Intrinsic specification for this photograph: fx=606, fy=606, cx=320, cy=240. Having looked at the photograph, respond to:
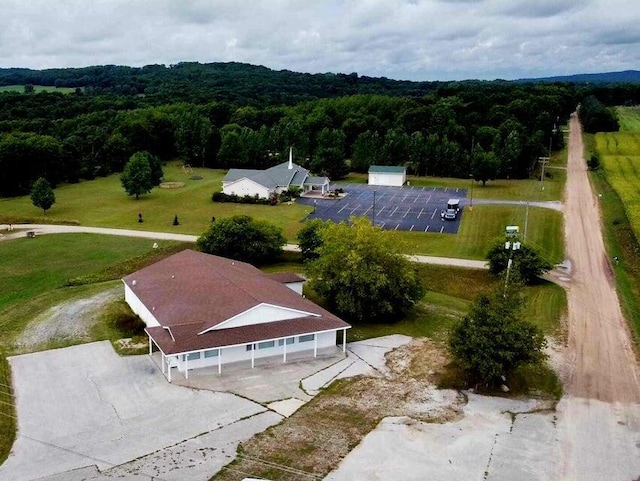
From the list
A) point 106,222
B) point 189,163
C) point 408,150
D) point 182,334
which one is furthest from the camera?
point 189,163

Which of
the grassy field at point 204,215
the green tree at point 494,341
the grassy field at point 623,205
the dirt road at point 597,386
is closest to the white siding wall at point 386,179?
the grassy field at point 204,215

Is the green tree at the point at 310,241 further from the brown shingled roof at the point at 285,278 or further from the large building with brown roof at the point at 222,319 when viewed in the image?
the large building with brown roof at the point at 222,319

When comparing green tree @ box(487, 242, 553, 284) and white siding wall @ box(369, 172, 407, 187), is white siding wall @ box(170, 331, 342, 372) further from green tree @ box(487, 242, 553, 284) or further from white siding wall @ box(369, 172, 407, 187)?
white siding wall @ box(369, 172, 407, 187)

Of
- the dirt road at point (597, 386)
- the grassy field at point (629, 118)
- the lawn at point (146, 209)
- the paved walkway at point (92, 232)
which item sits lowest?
the dirt road at point (597, 386)

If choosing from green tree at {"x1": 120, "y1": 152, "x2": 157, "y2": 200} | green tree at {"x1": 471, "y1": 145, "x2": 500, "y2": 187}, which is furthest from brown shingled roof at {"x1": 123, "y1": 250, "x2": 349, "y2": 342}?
green tree at {"x1": 471, "y1": 145, "x2": 500, "y2": 187}

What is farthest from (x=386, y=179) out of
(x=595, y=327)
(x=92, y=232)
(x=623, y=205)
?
(x=595, y=327)

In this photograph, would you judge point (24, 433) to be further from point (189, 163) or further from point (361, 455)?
point (189, 163)

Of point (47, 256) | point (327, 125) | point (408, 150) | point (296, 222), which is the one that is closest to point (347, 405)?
point (47, 256)
